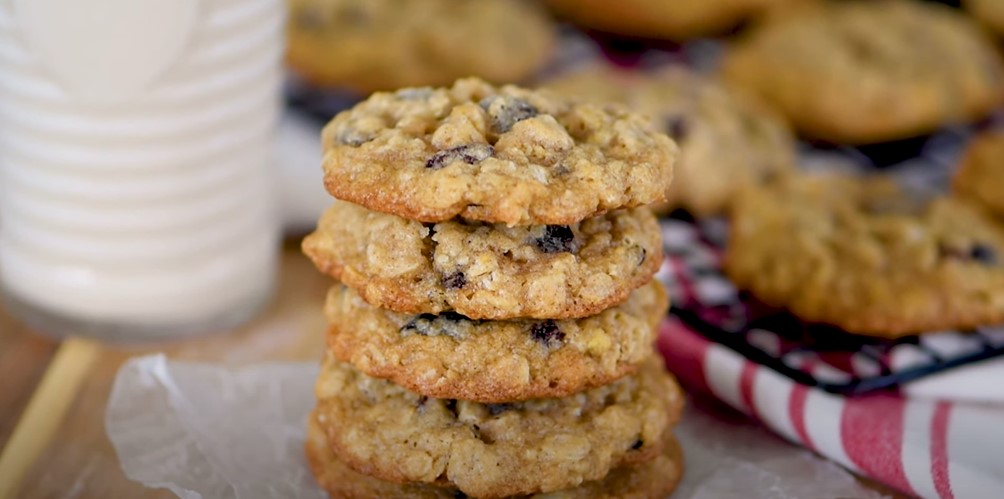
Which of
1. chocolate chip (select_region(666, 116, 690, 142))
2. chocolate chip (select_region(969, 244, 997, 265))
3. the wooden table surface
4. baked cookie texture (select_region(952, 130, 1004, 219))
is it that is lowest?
the wooden table surface

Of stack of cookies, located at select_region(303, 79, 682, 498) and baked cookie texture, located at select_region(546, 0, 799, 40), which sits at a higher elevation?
stack of cookies, located at select_region(303, 79, 682, 498)

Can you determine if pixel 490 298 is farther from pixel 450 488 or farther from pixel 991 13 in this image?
pixel 991 13

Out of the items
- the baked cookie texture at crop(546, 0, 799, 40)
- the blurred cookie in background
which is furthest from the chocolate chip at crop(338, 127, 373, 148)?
the blurred cookie in background

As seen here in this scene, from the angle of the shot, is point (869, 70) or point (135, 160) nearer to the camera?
point (135, 160)

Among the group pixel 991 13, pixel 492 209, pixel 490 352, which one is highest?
pixel 492 209

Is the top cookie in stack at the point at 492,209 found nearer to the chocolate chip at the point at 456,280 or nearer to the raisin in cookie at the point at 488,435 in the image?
the chocolate chip at the point at 456,280

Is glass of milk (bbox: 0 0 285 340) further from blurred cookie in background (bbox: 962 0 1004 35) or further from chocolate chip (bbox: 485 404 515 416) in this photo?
blurred cookie in background (bbox: 962 0 1004 35)

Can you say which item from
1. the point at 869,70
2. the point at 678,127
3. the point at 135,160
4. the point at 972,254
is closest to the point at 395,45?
the point at 678,127

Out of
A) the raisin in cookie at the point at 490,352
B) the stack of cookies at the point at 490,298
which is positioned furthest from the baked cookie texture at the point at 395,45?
the raisin in cookie at the point at 490,352
